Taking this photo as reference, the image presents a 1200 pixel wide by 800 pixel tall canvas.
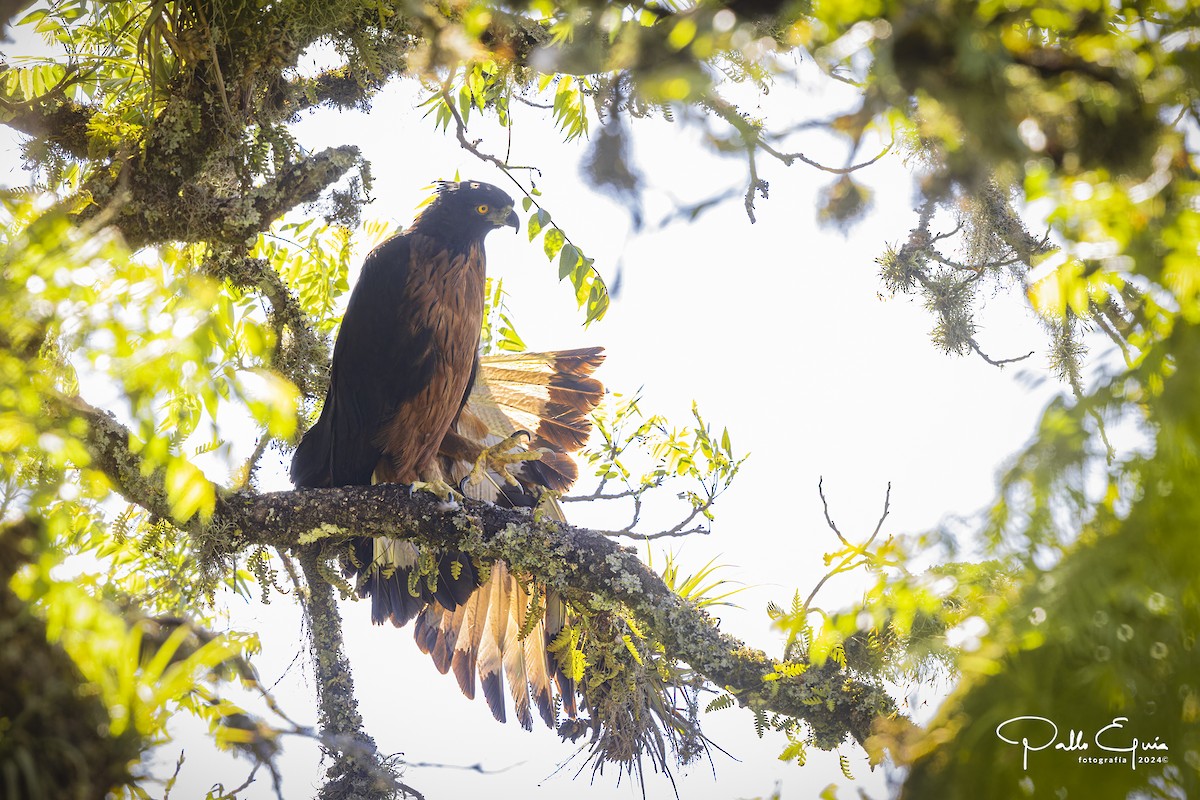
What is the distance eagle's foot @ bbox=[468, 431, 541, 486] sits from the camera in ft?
10.8

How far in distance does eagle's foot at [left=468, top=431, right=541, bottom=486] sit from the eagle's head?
1098 mm

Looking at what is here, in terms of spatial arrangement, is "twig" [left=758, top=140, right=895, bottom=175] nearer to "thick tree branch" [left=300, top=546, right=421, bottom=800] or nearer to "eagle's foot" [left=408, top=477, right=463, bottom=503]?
"eagle's foot" [left=408, top=477, right=463, bottom=503]

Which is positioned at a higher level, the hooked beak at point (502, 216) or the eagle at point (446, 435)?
the hooked beak at point (502, 216)

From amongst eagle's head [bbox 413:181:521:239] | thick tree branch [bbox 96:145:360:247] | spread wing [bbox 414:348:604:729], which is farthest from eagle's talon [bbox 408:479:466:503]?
eagle's head [bbox 413:181:521:239]

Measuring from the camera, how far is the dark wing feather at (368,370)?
3263 millimetres

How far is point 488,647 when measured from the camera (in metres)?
3.15

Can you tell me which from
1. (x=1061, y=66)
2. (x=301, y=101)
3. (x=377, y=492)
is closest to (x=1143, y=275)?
(x=1061, y=66)

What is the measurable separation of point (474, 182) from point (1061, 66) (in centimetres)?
313

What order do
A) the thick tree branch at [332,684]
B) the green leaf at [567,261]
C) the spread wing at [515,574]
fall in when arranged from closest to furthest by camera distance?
the green leaf at [567,261]
the spread wing at [515,574]
the thick tree branch at [332,684]

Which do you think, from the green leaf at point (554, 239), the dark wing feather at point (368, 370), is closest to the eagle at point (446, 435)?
the dark wing feather at point (368, 370)

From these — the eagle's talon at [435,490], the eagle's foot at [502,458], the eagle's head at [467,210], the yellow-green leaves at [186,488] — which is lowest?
the yellow-green leaves at [186,488]

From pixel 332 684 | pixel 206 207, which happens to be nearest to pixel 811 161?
pixel 206 207

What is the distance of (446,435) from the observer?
365 cm

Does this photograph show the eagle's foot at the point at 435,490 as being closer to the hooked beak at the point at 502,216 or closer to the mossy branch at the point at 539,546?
the mossy branch at the point at 539,546
